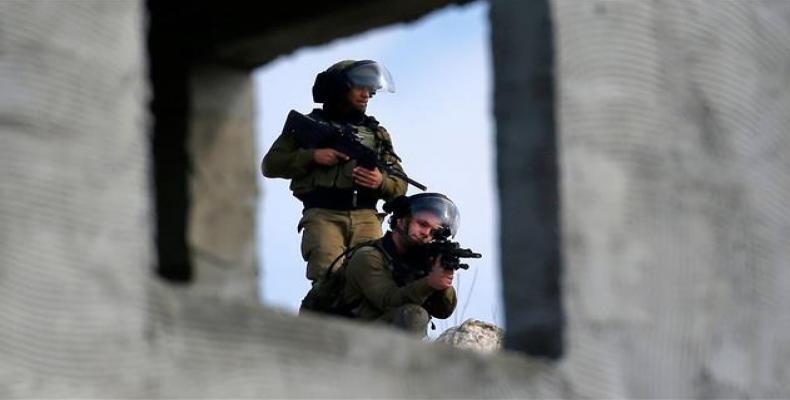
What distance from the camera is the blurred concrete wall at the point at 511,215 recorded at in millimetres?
3398

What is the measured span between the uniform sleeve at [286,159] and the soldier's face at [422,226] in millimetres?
396

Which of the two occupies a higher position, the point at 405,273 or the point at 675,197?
the point at 675,197

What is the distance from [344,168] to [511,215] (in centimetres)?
342

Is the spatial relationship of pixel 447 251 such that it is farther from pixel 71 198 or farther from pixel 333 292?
pixel 71 198

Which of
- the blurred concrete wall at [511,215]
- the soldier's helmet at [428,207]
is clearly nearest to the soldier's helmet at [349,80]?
the soldier's helmet at [428,207]

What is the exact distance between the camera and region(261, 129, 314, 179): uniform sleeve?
759 cm

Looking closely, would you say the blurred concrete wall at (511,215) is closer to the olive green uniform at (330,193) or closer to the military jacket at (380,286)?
the military jacket at (380,286)

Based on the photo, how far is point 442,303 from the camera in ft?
25.6

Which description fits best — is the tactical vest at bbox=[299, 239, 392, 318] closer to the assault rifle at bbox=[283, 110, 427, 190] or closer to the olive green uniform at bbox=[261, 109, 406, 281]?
the olive green uniform at bbox=[261, 109, 406, 281]

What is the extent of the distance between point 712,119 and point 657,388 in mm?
572

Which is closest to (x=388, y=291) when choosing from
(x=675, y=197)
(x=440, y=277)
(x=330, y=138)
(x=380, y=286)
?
(x=380, y=286)

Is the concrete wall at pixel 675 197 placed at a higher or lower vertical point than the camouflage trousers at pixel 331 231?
higher

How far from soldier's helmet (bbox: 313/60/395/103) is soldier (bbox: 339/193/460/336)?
1.31 feet

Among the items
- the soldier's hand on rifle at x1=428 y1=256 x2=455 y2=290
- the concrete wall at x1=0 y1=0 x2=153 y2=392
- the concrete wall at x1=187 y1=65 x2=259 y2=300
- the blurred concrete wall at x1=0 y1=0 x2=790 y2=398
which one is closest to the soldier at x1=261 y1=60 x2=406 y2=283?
the soldier's hand on rifle at x1=428 y1=256 x2=455 y2=290
